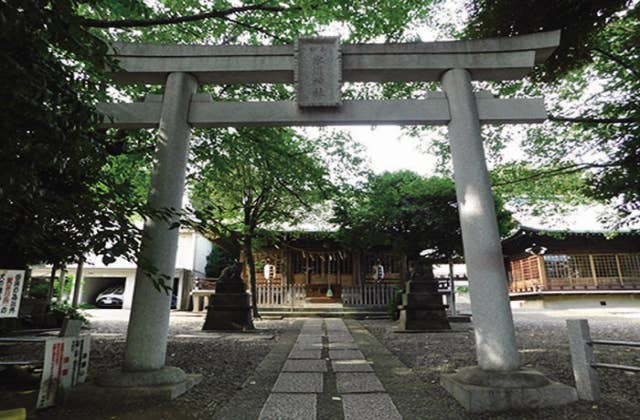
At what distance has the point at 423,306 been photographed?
967cm

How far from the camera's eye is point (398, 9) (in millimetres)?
5688

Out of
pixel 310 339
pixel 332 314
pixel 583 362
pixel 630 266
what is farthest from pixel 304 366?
pixel 630 266

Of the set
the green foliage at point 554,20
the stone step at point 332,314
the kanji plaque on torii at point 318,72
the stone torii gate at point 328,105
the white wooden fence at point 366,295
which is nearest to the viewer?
the stone torii gate at point 328,105

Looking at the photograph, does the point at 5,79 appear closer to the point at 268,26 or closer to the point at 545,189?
the point at 268,26

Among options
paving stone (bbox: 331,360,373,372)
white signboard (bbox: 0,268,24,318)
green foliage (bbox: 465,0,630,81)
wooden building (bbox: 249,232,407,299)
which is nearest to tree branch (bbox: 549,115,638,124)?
green foliage (bbox: 465,0,630,81)

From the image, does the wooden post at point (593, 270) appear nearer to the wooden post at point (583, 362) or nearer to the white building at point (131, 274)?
the wooden post at point (583, 362)

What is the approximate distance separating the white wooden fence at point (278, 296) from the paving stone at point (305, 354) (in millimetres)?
10048

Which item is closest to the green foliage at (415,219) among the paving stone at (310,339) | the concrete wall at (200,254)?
the paving stone at (310,339)

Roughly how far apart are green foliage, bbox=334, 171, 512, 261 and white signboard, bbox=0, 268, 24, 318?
896 centimetres

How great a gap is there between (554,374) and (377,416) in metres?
2.76

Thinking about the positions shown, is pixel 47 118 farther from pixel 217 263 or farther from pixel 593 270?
pixel 593 270

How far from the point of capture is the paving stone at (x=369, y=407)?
284 centimetres

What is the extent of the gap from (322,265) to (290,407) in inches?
620

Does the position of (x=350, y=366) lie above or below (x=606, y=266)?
below
